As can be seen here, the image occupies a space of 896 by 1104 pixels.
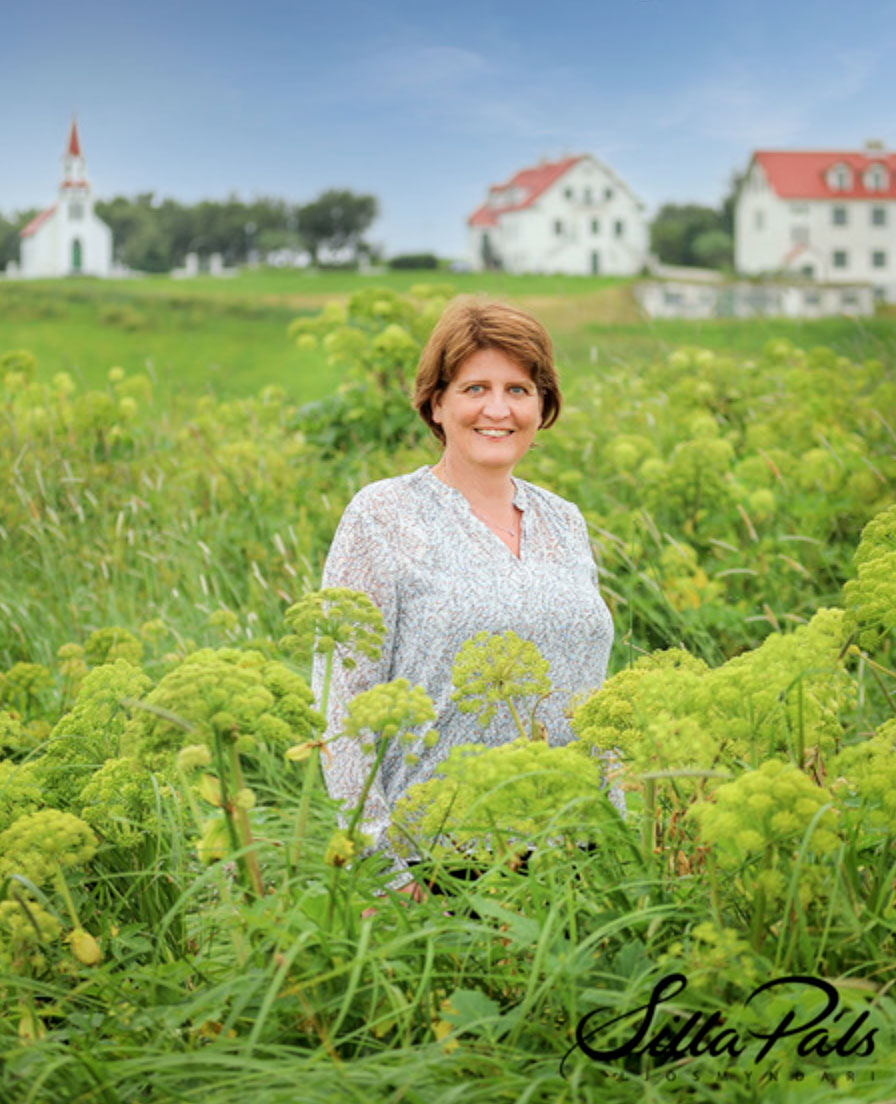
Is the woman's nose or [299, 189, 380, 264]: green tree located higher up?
[299, 189, 380, 264]: green tree

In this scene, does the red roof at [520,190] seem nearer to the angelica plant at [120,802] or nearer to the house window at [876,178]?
the house window at [876,178]

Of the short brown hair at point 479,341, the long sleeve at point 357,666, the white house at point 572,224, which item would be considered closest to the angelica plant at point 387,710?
the long sleeve at point 357,666

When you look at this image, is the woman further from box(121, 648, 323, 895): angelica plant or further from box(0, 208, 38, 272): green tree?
box(0, 208, 38, 272): green tree

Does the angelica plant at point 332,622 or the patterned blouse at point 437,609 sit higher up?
the angelica plant at point 332,622

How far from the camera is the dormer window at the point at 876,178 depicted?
2247 inches

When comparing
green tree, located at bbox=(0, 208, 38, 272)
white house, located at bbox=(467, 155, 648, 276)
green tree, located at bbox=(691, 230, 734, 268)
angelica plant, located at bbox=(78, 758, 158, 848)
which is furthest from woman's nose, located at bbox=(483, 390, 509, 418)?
green tree, located at bbox=(691, 230, 734, 268)

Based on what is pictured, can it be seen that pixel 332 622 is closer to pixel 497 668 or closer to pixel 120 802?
pixel 497 668

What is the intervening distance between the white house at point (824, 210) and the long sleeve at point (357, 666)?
2190 inches

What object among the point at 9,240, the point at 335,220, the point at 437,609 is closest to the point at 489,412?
the point at 437,609

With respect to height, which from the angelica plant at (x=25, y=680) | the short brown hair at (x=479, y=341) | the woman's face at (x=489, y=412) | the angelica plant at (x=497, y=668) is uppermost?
the short brown hair at (x=479, y=341)

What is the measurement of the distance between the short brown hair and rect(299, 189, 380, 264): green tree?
58.2 m

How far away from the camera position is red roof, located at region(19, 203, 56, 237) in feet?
181

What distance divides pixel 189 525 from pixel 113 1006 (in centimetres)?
463

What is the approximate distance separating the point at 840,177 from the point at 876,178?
76.4 inches
